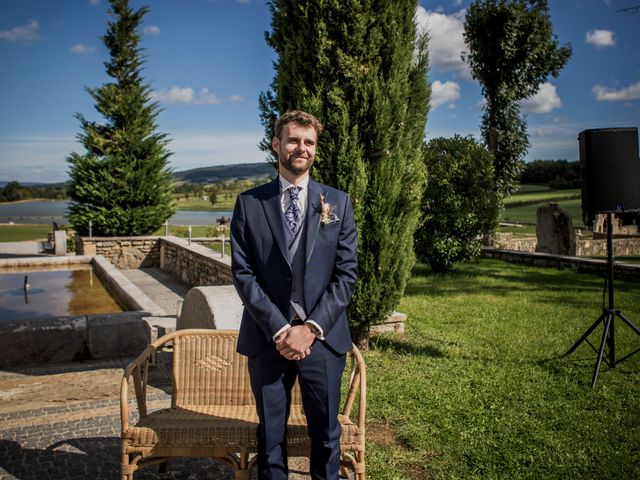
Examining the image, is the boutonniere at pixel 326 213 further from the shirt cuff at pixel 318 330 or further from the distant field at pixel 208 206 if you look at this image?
the distant field at pixel 208 206

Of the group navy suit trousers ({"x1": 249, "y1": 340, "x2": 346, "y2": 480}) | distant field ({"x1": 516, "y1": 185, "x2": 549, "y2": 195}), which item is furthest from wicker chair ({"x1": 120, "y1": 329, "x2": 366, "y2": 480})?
distant field ({"x1": 516, "y1": 185, "x2": 549, "y2": 195})

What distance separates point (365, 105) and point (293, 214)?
295cm

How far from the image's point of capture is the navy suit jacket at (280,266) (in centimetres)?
240

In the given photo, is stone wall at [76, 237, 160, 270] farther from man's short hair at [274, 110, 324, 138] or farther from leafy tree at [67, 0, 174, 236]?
man's short hair at [274, 110, 324, 138]

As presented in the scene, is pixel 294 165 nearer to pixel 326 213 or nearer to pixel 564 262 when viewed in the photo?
pixel 326 213

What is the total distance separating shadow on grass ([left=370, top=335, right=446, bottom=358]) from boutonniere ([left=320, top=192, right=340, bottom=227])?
12.1 feet

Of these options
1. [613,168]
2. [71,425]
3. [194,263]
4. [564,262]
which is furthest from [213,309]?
[564,262]

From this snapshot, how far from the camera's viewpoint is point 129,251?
15195mm

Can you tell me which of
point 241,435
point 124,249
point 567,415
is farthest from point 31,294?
point 567,415

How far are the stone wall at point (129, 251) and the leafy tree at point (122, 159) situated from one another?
92cm

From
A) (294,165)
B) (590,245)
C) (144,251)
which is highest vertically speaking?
(294,165)

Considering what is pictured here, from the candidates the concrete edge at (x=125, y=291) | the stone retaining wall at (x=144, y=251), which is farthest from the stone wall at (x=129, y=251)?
the concrete edge at (x=125, y=291)

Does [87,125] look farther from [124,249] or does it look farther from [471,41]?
[471,41]

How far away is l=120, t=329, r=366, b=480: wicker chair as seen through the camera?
2.53 m
